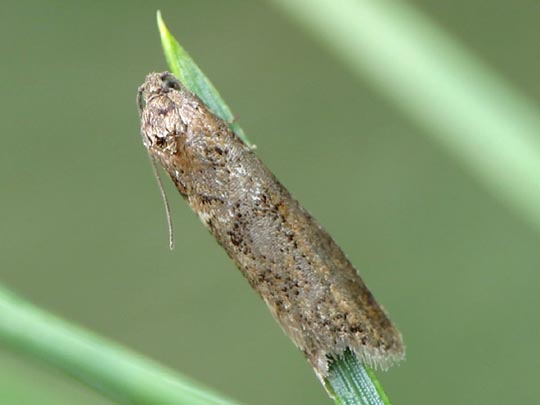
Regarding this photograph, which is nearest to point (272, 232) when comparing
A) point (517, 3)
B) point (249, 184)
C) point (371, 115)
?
point (249, 184)

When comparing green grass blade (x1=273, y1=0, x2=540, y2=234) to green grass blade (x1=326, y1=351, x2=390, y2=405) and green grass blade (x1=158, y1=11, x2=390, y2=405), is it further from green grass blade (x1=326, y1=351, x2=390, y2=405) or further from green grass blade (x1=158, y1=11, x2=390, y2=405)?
green grass blade (x1=326, y1=351, x2=390, y2=405)

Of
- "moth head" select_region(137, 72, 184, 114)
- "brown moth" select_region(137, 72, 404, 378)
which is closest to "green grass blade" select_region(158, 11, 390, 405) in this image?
"brown moth" select_region(137, 72, 404, 378)

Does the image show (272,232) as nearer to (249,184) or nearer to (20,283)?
(249,184)

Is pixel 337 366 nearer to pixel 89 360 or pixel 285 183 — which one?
pixel 89 360

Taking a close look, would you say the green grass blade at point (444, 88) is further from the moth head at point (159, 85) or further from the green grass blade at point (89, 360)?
the green grass blade at point (89, 360)

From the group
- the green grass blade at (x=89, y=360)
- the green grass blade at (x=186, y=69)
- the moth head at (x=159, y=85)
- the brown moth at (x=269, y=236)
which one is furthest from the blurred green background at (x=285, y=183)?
the green grass blade at (x=89, y=360)

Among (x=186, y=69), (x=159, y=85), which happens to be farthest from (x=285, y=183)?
(x=186, y=69)
